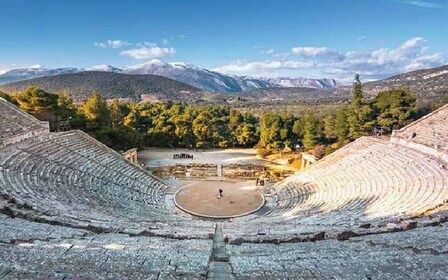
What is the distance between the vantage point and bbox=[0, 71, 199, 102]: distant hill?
90375mm

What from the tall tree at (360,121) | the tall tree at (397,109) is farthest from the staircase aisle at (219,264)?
the tall tree at (397,109)

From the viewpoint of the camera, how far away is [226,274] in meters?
6.85

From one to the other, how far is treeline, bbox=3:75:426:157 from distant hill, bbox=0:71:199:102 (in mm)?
48241

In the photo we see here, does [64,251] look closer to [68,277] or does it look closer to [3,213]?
[68,277]

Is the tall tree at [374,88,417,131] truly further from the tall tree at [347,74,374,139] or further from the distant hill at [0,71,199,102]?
the distant hill at [0,71,199,102]

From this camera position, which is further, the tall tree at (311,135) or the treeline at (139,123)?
the tall tree at (311,135)

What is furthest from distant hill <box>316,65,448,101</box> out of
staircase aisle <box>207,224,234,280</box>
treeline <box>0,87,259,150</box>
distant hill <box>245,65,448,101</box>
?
staircase aisle <box>207,224,234,280</box>

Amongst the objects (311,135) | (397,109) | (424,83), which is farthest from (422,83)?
(311,135)

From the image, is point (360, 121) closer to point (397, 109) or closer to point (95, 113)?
point (397, 109)

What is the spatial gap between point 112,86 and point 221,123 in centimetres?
7111

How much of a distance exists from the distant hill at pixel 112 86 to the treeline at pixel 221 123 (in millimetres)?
48241

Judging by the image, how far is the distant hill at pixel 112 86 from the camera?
9038cm

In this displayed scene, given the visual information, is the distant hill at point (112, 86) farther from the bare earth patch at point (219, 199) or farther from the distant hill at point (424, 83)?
the bare earth patch at point (219, 199)

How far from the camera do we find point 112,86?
10525 centimetres
